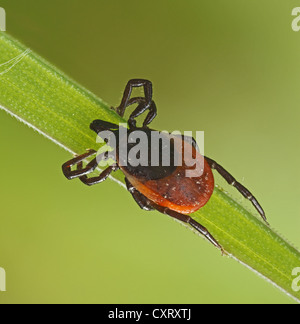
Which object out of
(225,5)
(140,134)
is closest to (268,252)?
(140,134)

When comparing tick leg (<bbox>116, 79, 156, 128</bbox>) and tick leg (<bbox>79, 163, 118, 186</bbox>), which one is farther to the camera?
tick leg (<bbox>116, 79, 156, 128</bbox>)

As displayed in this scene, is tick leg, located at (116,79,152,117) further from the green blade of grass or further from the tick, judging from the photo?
the green blade of grass

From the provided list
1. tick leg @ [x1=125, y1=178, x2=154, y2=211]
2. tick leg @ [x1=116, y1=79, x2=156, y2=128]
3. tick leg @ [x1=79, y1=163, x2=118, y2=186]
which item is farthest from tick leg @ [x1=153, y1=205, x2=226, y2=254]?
tick leg @ [x1=116, y1=79, x2=156, y2=128]

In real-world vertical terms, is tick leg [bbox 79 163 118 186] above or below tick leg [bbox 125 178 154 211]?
above

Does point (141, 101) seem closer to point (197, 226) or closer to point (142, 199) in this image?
point (142, 199)

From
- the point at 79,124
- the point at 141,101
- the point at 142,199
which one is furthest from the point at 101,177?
the point at 141,101

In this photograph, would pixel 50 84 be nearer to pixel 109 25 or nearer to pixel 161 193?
pixel 161 193
